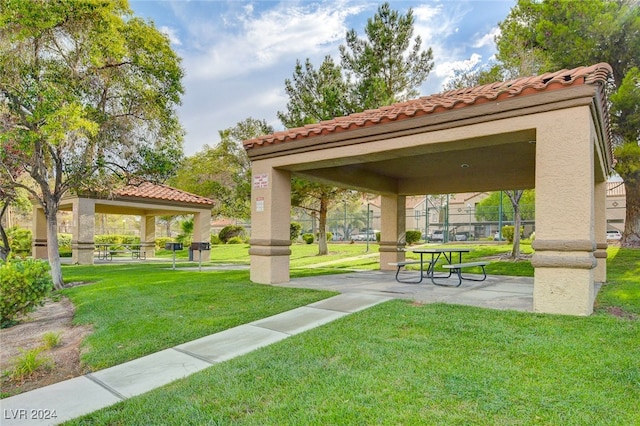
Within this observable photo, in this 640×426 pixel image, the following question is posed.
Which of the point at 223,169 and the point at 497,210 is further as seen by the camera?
the point at 497,210

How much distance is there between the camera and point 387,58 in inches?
679

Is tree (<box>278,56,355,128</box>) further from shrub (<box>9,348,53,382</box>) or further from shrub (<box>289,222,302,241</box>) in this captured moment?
shrub (<box>9,348,53,382</box>)

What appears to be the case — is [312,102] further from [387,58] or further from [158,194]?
[158,194]

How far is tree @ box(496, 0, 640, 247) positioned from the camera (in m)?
11.3

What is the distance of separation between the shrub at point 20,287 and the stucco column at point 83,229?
371 inches

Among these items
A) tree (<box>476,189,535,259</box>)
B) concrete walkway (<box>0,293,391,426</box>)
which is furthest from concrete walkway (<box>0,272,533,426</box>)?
Answer: tree (<box>476,189,535,259</box>)

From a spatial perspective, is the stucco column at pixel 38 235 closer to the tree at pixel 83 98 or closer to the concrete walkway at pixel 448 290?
the tree at pixel 83 98

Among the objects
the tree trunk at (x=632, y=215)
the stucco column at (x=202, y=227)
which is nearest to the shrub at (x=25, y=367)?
the stucco column at (x=202, y=227)

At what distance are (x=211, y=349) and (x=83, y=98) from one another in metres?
8.20

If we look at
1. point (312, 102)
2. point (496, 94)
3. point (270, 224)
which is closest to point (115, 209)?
point (312, 102)

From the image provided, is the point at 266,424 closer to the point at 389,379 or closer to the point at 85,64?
the point at 389,379

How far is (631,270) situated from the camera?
9.77m

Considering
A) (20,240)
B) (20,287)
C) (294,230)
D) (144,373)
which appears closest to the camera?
(144,373)

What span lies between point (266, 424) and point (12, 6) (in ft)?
28.5
